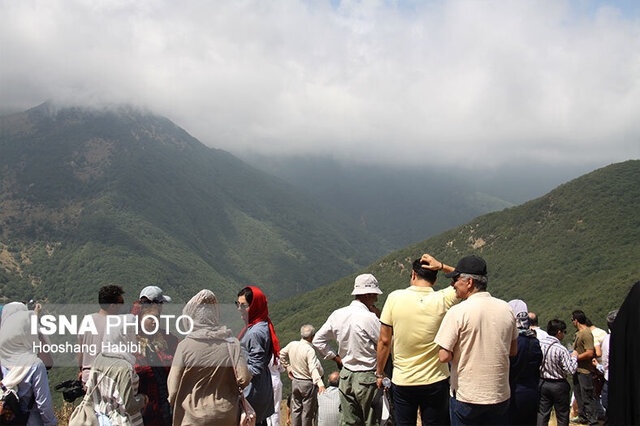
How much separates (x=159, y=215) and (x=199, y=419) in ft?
526

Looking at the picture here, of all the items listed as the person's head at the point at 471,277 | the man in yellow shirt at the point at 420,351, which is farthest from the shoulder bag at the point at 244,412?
the person's head at the point at 471,277

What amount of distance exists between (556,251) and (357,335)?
4885cm

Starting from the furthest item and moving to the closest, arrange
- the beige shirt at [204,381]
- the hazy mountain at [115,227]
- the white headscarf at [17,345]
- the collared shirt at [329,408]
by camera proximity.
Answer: the hazy mountain at [115,227], the collared shirt at [329,408], the white headscarf at [17,345], the beige shirt at [204,381]

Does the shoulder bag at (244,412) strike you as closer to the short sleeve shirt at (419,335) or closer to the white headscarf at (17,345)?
the short sleeve shirt at (419,335)

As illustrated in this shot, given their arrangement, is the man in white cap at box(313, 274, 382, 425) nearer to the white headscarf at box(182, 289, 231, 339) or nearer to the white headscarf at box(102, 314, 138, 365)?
the white headscarf at box(182, 289, 231, 339)

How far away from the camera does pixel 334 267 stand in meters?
182

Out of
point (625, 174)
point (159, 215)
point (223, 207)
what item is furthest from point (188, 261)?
point (625, 174)

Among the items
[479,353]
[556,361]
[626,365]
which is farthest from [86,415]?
[556,361]

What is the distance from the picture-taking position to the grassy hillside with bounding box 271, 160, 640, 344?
34438 mm

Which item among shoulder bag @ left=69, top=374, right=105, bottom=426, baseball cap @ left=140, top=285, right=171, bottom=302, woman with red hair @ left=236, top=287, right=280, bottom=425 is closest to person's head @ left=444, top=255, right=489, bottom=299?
woman with red hair @ left=236, top=287, right=280, bottom=425

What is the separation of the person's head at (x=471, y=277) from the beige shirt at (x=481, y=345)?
0.33 feet

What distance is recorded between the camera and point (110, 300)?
449cm

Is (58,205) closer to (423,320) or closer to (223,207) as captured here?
(223,207)

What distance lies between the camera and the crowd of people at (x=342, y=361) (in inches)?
142
